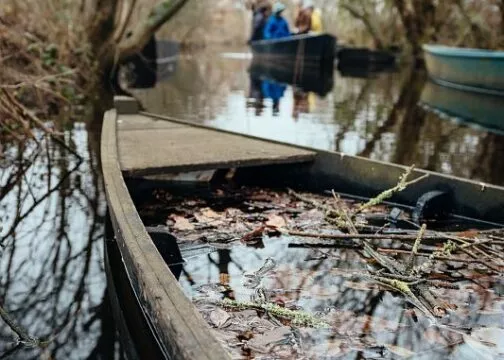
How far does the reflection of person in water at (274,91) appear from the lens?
11406mm

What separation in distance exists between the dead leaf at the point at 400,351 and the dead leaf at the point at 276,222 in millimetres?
1555

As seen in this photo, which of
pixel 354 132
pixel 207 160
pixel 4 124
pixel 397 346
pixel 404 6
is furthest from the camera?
pixel 404 6

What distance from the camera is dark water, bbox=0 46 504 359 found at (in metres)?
2.87

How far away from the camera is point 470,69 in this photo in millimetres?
14086

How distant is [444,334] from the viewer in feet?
8.55

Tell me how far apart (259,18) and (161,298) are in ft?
76.1

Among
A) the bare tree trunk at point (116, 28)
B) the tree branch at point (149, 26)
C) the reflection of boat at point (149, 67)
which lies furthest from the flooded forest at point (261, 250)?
the reflection of boat at point (149, 67)

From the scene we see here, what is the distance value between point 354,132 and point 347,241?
4.80 m

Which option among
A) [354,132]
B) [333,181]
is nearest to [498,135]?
[354,132]

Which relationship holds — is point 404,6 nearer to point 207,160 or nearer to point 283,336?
point 207,160

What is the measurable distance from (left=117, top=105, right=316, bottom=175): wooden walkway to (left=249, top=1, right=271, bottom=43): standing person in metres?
18.3

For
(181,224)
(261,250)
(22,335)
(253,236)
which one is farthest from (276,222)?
(22,335)

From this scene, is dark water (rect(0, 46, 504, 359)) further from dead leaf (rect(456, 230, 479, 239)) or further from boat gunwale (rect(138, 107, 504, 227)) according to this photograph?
dead leaf (rect(456, 230, 479, 239))

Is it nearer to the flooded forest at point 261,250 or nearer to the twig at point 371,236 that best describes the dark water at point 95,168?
the flooded forest at point 261,250
